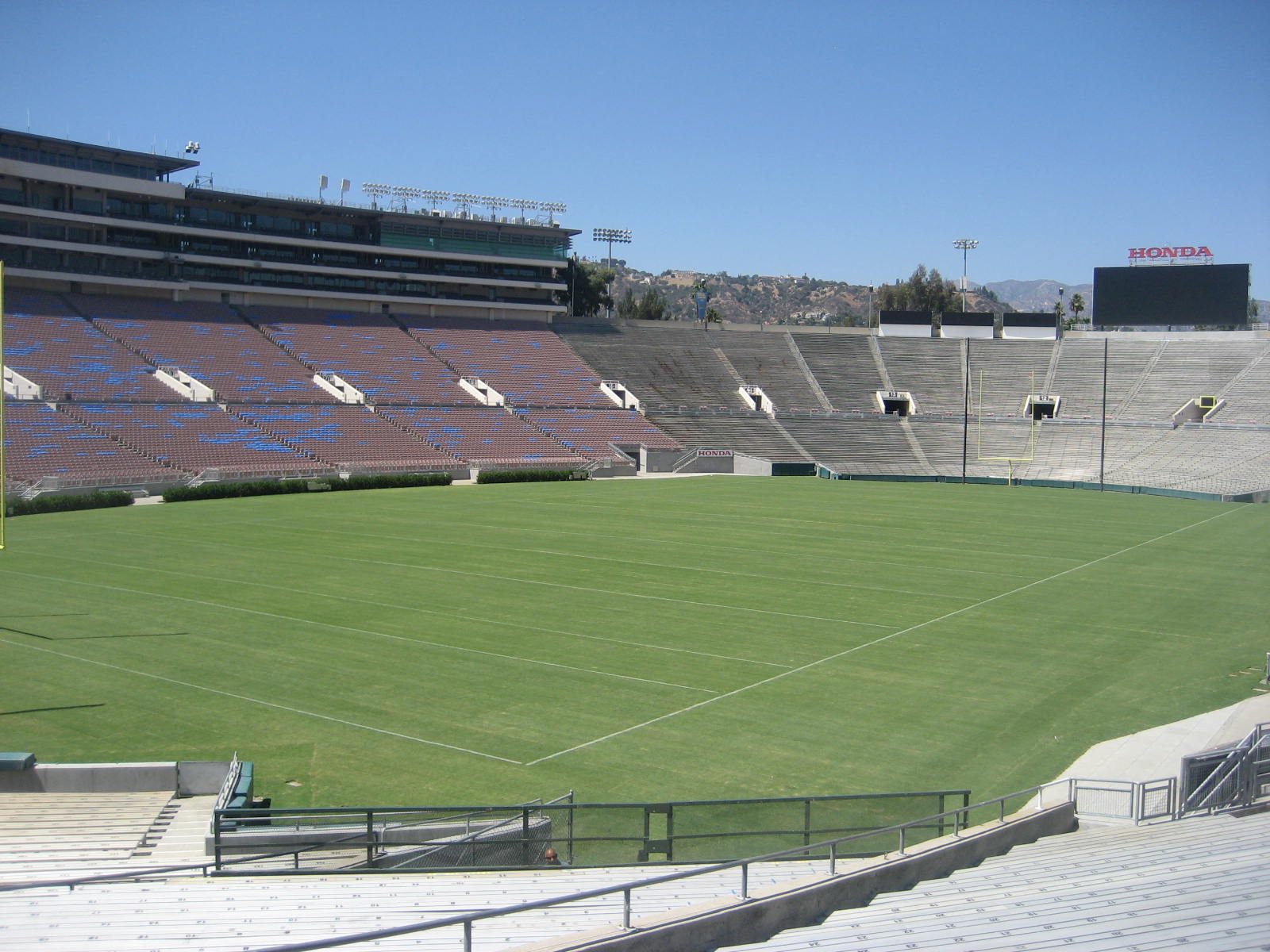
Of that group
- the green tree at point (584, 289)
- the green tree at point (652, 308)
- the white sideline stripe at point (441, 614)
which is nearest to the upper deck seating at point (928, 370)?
the green tree at point (584, 289)

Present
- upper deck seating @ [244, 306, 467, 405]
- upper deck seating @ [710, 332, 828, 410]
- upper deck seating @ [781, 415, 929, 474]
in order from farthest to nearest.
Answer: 1. upper deck seating @ [710, 332, 828, 410]
2. upper deck seating @ [781, 415, 929, 474]
3. upper deck seating @ [244, 306, 467, 405]

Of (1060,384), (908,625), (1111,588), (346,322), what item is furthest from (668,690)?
(1060,384)

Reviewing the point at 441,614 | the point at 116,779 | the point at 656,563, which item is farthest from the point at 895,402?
the point at 116,779

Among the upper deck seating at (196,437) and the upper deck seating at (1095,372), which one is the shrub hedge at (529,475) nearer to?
the upper deck seating at (196,437)

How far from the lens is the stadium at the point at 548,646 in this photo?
8203 millimetres

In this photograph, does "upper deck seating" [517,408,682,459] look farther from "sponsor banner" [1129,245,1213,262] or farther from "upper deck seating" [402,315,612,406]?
"sponsor banner" [1129,245,1213,262]

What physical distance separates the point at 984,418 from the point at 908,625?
54331 millimetres

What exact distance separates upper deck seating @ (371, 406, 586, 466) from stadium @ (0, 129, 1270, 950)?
0.99ft

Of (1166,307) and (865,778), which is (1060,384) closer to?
(1166,307)

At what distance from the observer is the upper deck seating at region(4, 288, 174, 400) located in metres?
51.5

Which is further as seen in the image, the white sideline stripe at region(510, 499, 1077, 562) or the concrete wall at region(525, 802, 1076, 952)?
the white sideline stripe at region(510, 499, 1077, 562)

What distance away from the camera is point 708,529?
37.5 metres

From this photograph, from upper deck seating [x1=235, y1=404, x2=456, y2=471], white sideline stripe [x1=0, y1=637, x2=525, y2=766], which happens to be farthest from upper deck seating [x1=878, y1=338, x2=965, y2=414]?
white sideline stripe [x1=0, y1=637, x2=525, y2=766]

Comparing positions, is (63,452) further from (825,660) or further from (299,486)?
(825,660)
